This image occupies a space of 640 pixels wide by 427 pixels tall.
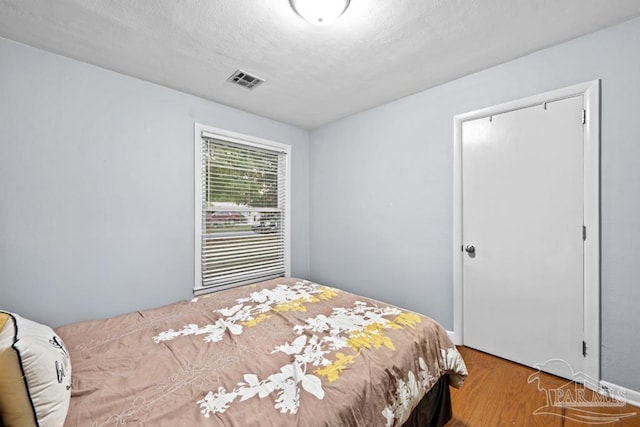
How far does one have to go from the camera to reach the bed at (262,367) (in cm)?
96

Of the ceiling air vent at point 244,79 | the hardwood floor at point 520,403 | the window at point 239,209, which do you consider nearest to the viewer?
the hardwood floor at point 520,403

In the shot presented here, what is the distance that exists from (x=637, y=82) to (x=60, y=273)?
414cm

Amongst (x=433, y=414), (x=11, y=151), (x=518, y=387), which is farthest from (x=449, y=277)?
(x=11, y=151)

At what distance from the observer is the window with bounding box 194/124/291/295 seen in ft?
8.80

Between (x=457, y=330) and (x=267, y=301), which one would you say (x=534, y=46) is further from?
(x=267, y=301)

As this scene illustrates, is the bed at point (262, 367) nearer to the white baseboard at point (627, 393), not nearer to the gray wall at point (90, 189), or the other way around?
the gray wall at point (90, 189)

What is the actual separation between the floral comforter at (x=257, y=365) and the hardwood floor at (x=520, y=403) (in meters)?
0.29

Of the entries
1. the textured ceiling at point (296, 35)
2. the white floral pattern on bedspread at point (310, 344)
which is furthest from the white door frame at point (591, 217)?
the white floral pattern on bedspread at point (310, 344)

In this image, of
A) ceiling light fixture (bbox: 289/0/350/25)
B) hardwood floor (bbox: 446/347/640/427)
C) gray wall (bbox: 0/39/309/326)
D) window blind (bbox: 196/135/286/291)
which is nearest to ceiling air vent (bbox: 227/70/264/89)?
gray wall (bbox: 0/39/309/326)

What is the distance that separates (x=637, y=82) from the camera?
1612 millimetres

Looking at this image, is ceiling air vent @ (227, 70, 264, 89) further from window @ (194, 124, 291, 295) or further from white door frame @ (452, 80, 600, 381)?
white door frame @ (452, 80, 600, 381)

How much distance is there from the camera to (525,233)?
205cm

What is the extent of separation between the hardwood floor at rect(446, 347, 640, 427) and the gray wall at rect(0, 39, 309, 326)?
2.50 metres

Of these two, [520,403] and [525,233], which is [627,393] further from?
[525,233]
